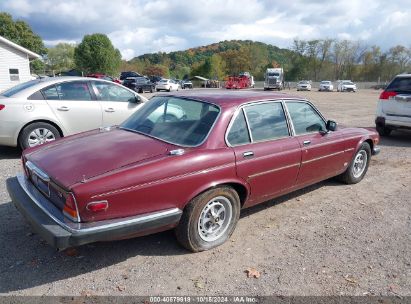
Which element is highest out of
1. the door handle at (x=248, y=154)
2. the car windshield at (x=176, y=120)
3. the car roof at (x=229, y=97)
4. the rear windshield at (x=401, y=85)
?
the rear windshield at (x=401, y=85)

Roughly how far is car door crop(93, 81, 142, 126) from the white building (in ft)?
74.0

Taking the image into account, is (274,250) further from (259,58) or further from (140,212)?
(259,58)

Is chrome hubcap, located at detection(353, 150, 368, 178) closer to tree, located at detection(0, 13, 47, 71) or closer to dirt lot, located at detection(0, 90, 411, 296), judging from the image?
dirt lot, located at detection(0, 90, 411, 296)

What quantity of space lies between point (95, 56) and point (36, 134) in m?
59.6

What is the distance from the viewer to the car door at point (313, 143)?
4.45 metres

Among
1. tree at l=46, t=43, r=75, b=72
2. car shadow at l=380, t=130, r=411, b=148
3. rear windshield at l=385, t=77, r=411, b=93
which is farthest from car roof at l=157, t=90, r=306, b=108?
tree at l=46, t=43, r=75, b=72

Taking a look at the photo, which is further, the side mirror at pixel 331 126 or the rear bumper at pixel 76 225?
the side mirror at pixel 331 126

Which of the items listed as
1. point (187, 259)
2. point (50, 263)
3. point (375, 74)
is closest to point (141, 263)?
point (187, 259)

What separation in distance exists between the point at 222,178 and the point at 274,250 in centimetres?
96

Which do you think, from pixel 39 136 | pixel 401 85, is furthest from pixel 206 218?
pixel 401 85

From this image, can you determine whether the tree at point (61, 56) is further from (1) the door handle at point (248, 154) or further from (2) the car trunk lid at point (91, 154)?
(1) the door handle at point (248, 154)

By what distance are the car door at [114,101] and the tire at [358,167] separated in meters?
4.39

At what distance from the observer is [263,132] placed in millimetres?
4047

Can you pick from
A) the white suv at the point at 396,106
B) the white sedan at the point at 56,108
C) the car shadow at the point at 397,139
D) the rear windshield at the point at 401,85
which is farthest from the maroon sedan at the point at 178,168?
the rear windshield at the point at 401,85
